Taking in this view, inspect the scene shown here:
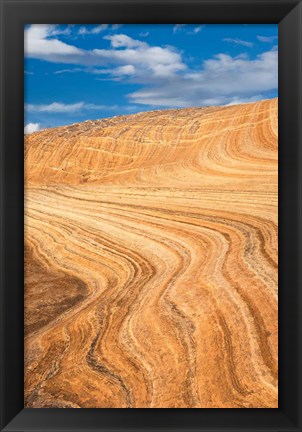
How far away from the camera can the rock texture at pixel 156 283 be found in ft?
4.04

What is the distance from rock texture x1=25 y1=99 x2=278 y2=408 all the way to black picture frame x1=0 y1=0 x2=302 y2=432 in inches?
2.4

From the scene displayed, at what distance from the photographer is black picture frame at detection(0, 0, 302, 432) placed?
1142 millimetres

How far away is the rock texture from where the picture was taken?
123cm

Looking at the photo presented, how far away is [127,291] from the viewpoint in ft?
4.40

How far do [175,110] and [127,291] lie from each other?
0.86 metres

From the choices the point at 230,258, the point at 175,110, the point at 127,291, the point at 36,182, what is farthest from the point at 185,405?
the point at 175,110
